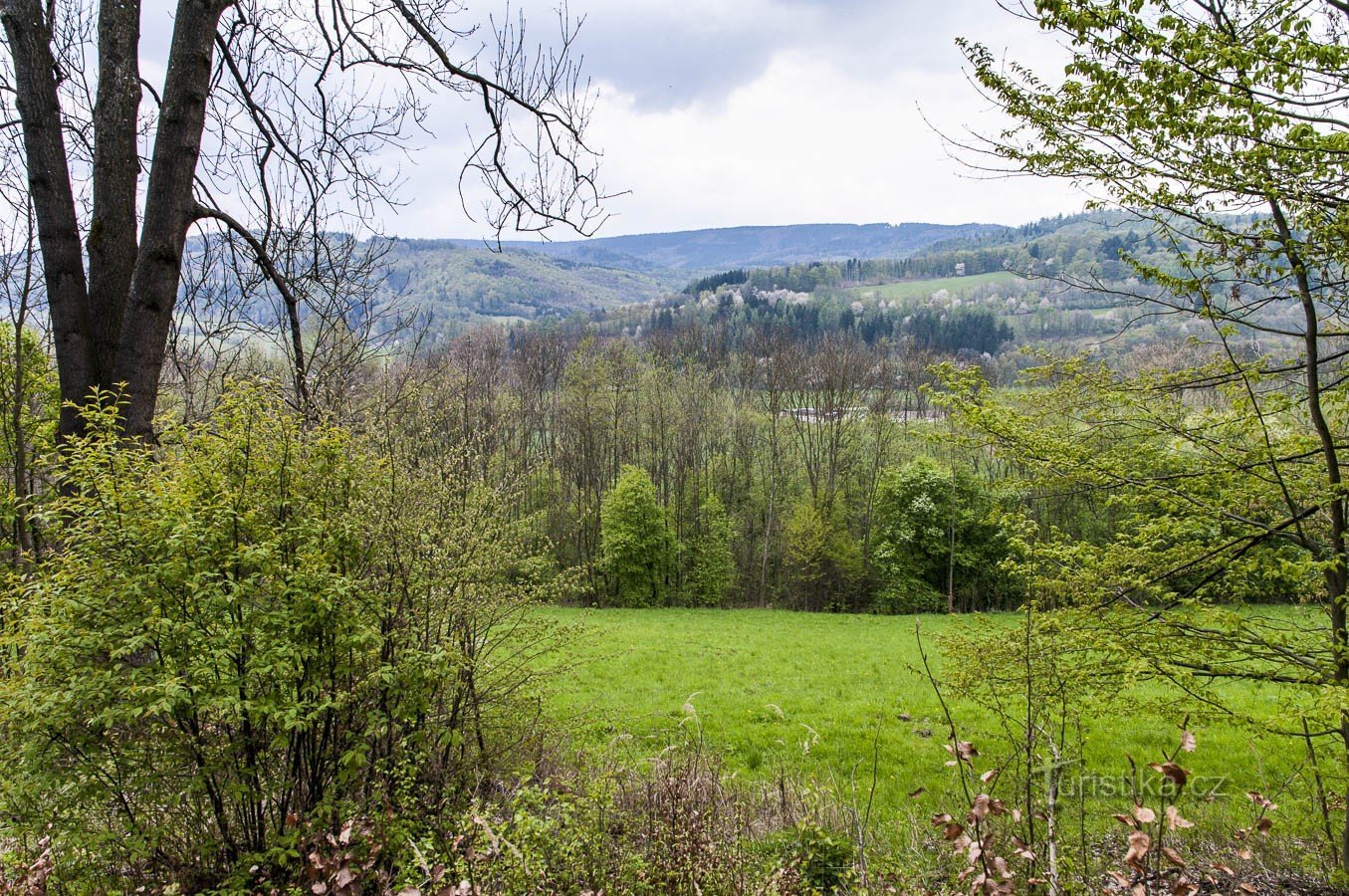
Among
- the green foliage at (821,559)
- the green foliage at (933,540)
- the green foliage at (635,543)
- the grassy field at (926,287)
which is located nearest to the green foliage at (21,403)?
the green foliage at (635,543)

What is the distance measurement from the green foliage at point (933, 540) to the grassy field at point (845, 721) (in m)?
10.2

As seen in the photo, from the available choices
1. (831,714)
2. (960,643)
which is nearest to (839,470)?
(831,714)

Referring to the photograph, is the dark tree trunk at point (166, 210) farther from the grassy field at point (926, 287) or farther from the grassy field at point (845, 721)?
the grassy field at point (926, 287)

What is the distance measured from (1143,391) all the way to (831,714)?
26.2ft

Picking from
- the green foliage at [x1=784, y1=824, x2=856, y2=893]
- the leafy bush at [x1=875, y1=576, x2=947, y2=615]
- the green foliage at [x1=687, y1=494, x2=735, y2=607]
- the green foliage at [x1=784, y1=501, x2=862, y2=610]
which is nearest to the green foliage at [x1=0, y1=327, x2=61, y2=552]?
the green foliage at [x1=784, y1=824, x2=856, y2=893]

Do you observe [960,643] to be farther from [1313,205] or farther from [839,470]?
[839,470]

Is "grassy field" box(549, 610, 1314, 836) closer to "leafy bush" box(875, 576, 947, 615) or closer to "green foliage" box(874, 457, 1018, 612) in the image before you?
"leafy bush" box(875, 576, 947, 615)

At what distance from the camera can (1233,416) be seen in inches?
201

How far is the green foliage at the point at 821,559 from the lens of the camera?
29828mm

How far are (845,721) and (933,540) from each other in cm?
2038

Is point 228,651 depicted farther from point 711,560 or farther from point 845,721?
point 711,560

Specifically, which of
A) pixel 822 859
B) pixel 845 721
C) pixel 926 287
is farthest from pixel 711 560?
pixel 926 287

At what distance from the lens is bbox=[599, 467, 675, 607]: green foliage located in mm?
28656

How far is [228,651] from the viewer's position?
312 centimetres
